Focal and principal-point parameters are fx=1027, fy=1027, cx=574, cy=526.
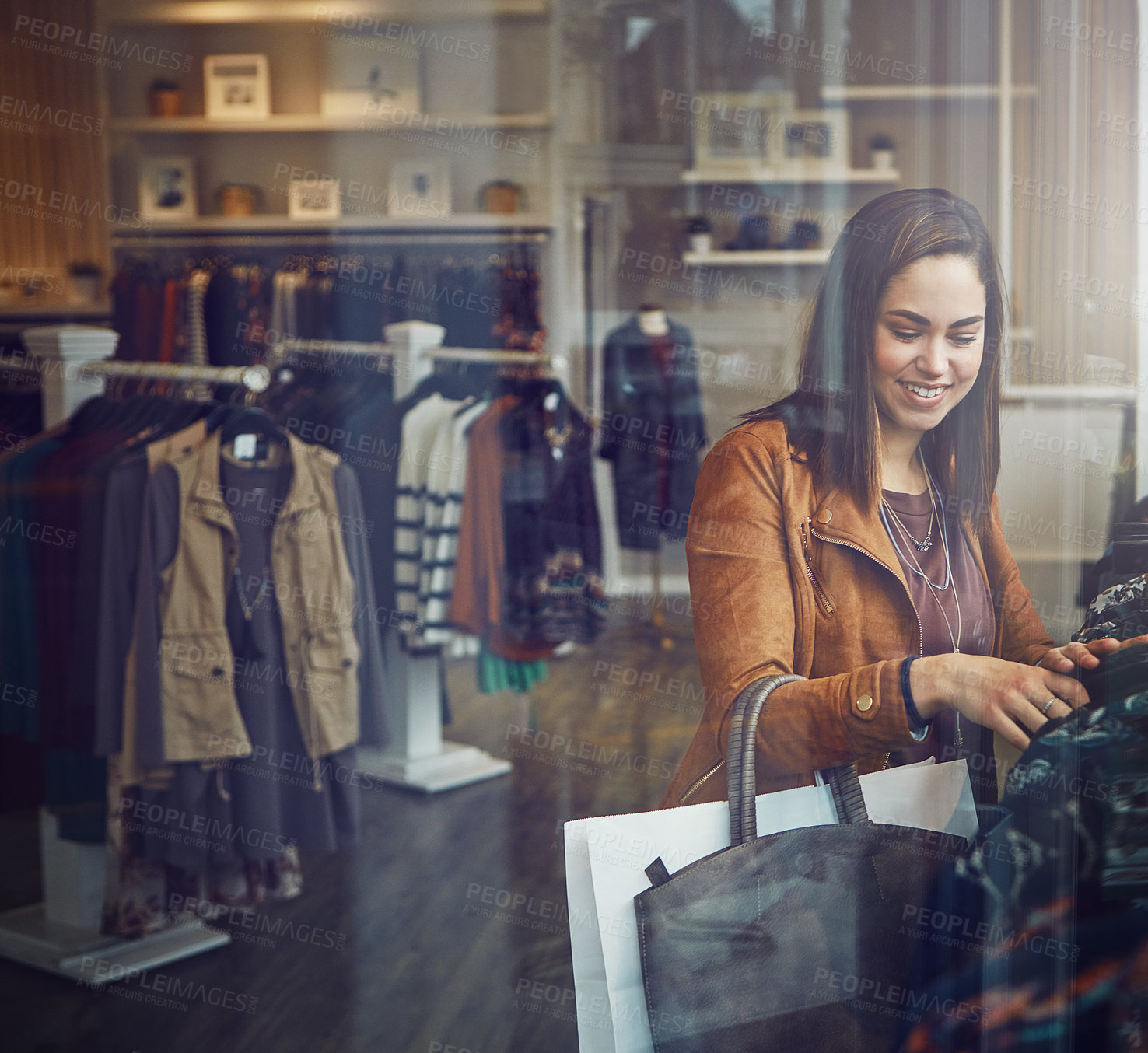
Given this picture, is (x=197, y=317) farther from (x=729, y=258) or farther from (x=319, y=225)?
(x=729, y=258)

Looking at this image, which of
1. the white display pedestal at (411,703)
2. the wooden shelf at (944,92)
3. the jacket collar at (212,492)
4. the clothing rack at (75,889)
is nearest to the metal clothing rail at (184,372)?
the clothing rack at (75,889)

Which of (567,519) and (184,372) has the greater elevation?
(184,372)

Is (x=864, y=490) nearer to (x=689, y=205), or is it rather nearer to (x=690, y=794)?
(x=690, y=794)

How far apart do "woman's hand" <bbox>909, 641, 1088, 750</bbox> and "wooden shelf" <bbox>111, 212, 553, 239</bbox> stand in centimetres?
244

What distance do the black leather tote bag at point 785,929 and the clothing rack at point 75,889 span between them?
1302 millimetres

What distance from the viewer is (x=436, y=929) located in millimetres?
1778

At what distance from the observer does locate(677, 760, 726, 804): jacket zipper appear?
2.30 feet

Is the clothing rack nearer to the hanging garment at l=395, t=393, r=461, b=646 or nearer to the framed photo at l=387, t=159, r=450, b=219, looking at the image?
the hanging garment at l=395, t=393, r=461, b=646

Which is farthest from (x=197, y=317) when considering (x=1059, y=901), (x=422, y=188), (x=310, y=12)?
(x=1059, y=901)

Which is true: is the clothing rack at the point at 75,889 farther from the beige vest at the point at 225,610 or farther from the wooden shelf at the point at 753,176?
the wooden shelf at the point at 753,176

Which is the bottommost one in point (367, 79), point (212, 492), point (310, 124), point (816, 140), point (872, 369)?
point (212, 492)

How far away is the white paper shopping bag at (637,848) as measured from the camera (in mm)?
648

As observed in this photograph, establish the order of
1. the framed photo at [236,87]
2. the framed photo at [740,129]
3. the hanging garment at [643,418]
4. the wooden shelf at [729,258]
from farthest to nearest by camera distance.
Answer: the framed photo at [236,87] < the wooden shelf at [729,258] < the framed photo at [740,129] < the hanging garment at [643,418]

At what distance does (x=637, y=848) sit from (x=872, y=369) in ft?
1.18
